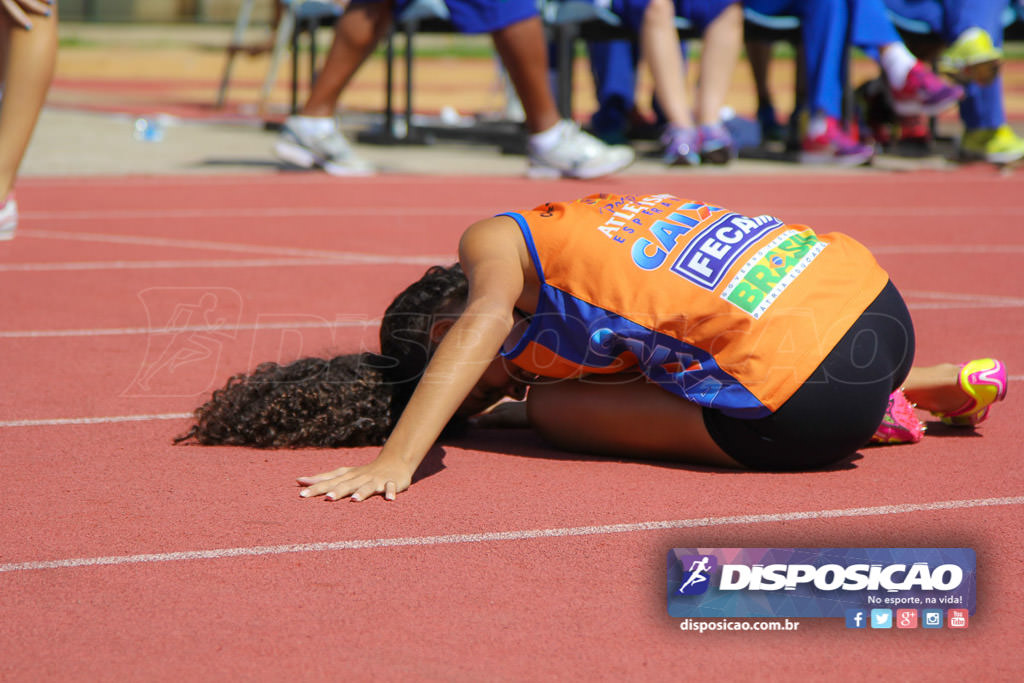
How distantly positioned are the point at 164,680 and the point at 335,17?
9507 mm

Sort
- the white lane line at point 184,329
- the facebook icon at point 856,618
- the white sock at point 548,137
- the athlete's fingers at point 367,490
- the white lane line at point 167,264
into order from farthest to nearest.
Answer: the white sock at point 548,137 < the white lane line at point 167,264 < the white lane line at point 184,329 < the athlete's fingers at point 367,490 < the facebook icon at point 856,618

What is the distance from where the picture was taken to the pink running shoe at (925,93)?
848cm

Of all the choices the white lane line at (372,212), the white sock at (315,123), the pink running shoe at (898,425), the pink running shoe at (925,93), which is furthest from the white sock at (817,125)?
the pink running shoe at (898,425)

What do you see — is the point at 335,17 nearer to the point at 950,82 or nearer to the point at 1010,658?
the point at 950,82

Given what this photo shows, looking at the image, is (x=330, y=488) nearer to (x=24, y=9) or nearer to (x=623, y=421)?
(x=623, y=421)

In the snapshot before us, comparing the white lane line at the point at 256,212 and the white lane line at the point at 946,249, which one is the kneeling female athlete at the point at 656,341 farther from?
the white lane line at the point at 256,212

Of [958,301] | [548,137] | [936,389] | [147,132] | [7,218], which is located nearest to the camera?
[936,389]

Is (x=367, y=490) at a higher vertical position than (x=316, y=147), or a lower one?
higher

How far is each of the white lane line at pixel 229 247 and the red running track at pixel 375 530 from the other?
0.80 m

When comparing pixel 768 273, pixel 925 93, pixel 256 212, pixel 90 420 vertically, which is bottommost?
pixel 256 212

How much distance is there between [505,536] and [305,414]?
31.1 inches

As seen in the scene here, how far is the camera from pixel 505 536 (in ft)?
7.94

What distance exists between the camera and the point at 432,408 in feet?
8.54

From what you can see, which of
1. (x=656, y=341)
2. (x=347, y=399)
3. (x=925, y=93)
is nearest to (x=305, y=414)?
(x=347, y=399)
